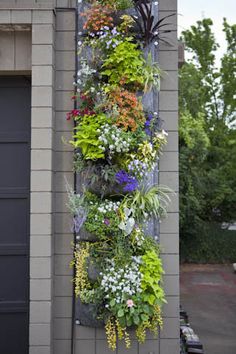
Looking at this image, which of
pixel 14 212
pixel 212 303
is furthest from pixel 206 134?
pixel 14 212

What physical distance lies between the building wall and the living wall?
6.1 inches

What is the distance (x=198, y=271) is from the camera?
16.6 meters

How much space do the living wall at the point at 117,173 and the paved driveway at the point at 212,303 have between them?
173 inches

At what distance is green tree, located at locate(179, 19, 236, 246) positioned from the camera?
559 inches

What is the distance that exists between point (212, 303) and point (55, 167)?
29.0ft

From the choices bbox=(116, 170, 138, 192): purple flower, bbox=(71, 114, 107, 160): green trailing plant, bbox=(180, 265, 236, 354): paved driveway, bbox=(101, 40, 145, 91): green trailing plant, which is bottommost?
bbox=(180, 265, 236, 354): paved driveway

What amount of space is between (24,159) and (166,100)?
4.90ft

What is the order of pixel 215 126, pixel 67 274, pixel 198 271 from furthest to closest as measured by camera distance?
pixel 215 126 → pixel 198 271 → pixel 67 274

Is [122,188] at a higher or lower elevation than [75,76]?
lower

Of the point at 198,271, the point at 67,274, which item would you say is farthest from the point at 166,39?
the point at 198,271

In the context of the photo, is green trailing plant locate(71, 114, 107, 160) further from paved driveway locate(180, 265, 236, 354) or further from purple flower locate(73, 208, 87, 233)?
paved driveway locate(180, 265, 236, 354)

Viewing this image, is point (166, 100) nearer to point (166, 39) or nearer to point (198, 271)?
point (166, 39)

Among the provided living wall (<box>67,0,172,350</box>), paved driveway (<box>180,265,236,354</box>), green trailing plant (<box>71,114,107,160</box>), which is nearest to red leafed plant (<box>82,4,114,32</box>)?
living wall (<box>67,0,172,350</box>)

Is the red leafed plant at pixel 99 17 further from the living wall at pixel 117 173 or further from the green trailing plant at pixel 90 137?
the green trailing plant at pixel 90 137
